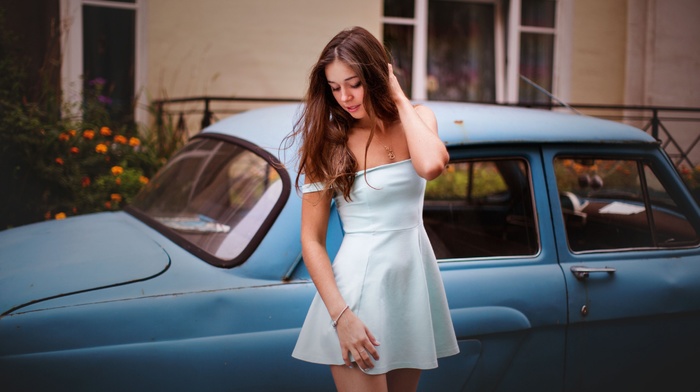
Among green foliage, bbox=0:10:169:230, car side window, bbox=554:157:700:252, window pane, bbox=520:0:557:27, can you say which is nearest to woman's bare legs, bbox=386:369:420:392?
car side window, bbox=554:157:700:252

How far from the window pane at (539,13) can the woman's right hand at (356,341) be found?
8.06 meters

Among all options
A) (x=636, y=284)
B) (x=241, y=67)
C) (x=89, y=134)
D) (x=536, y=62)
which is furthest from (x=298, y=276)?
(x=536, y=62)

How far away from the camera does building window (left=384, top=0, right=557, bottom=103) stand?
9.30 meters

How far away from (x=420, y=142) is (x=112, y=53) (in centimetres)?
622

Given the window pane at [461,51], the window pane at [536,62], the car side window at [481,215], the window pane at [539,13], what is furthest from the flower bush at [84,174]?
the window pane at [539,13]

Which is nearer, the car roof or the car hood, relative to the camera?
the car hood

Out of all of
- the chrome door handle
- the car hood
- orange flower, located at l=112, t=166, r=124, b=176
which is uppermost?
orange flower, located at l=112, t=166, r=124, b=176

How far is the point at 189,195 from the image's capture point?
339 centimetres

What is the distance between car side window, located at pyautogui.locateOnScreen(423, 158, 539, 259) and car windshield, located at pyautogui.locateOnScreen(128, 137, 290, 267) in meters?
0.74

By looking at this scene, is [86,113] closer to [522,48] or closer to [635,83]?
[522,48]

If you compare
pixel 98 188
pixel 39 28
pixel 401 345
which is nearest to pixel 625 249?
pixel 401 345

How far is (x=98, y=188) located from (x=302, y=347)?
387cm

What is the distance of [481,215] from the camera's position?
3943mm

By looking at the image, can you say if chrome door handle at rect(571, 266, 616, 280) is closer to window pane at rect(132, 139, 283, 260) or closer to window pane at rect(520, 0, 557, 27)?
window pane at rect(132, 139, 283, 260)
